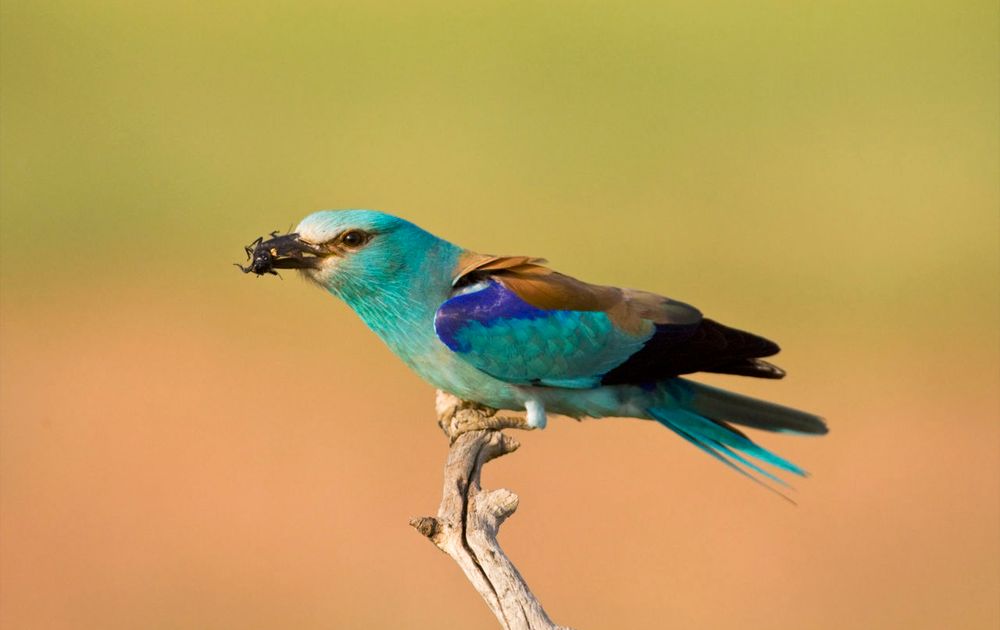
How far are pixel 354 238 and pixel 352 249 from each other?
1.3 inches

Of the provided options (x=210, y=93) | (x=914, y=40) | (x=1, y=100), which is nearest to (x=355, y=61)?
(x=210, y=93)

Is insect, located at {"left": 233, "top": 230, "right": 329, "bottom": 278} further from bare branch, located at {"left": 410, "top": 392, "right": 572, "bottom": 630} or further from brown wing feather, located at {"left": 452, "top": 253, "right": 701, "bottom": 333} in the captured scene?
bare branch, located at {"left": 410, "top": 392, "right": 572, "bottom": 630}

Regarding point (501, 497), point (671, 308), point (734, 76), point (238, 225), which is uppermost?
point (734, 76)

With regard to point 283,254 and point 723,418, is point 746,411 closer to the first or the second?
point 723,418

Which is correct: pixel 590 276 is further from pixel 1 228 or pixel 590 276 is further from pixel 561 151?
pixel 1 228

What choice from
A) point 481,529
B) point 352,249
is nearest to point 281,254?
point 352,249

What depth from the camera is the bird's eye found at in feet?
13.4

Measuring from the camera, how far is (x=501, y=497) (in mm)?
3359

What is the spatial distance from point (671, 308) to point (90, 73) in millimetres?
7933

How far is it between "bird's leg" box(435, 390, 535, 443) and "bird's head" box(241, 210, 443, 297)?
1.54ft

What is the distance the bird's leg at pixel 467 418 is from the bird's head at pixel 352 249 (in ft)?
1.54

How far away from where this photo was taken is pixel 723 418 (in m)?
4.40

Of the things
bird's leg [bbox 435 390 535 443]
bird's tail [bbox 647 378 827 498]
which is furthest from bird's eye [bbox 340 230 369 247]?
bird's tail [bbox 647 378 827 498]

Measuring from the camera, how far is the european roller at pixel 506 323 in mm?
4051
